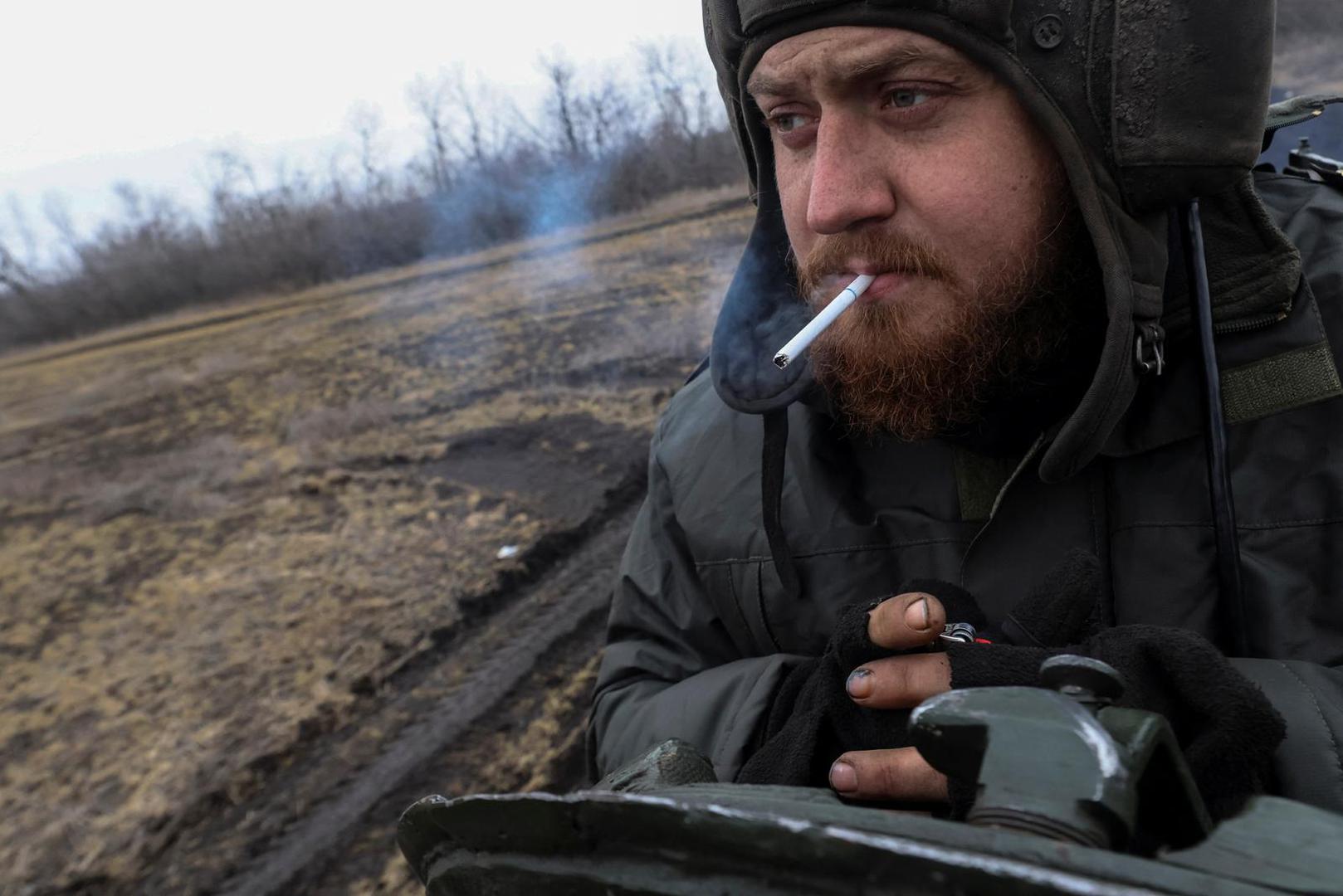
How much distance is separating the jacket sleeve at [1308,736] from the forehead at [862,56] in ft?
3.10

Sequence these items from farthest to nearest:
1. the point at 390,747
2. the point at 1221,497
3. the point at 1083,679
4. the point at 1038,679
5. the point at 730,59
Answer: the point at 390,747 < the point at 730,59 < the point at 1221,497 < the point at 1038,679 < the point at 1083,679

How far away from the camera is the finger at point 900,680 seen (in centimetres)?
105

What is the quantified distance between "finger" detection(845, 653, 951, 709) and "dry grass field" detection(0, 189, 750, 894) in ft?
8.95

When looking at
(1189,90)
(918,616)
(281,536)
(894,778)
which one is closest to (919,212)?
(1189,90)

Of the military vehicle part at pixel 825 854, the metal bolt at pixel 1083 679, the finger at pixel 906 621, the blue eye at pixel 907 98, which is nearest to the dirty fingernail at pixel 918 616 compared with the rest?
the finger at pixel 906 621

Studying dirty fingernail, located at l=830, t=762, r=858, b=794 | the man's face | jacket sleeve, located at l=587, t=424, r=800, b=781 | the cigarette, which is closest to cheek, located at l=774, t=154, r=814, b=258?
the man's face

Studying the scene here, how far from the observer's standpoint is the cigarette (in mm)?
1339

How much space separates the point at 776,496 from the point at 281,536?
5.29 metres

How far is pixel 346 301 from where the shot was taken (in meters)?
17.0

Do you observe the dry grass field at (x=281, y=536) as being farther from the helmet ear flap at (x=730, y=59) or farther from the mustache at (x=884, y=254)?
the mustache at (x=884, y=254)

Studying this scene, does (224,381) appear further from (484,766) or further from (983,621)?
(983,621)

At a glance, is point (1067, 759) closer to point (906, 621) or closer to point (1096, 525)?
point (906, 621)

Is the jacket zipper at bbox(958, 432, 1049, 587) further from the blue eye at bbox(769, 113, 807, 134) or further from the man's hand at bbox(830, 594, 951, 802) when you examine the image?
the blue eye at bbox(769, 113, 807, 134)

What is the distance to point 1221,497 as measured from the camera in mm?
1311
